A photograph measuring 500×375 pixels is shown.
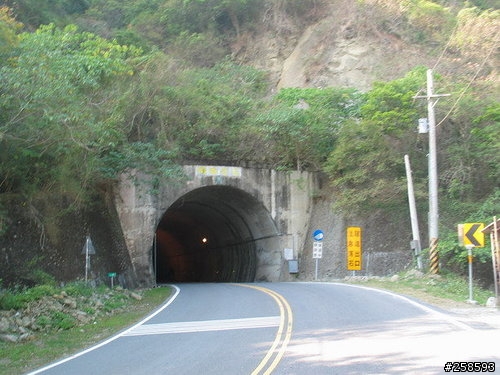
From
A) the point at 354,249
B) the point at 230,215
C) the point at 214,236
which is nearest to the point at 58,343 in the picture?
the point at 354,249

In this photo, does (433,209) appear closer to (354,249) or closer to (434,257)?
(434,257)

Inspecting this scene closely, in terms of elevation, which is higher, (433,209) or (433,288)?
(433,209)

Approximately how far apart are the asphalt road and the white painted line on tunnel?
0.07ft

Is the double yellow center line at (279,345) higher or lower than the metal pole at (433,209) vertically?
lower

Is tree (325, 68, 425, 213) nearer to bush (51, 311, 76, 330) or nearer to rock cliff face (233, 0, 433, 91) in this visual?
rock cliff face (233, 0, 433, 91)

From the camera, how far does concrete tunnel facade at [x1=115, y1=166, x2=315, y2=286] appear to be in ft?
82.4

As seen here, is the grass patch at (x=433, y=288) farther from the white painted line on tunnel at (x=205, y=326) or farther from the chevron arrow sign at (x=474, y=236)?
the white painted line on tunnel at (x=205, y=326)

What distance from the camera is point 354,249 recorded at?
80.9ft

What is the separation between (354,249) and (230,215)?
9210 mm

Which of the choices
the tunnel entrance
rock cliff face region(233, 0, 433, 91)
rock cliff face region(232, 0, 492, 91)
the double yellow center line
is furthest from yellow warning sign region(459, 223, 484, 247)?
rock cliff face region(233, 0, 433, 91)

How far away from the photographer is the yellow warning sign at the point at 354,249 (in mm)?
24516

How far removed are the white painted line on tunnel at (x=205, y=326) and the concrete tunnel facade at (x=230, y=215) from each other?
494 inches

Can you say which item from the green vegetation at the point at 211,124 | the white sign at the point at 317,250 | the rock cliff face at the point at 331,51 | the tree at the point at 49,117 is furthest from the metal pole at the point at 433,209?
the rock cliff face at the point at 331,51

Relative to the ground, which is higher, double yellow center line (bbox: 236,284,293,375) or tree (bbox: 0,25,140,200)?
tree (bbox: 0,25,140,200)
